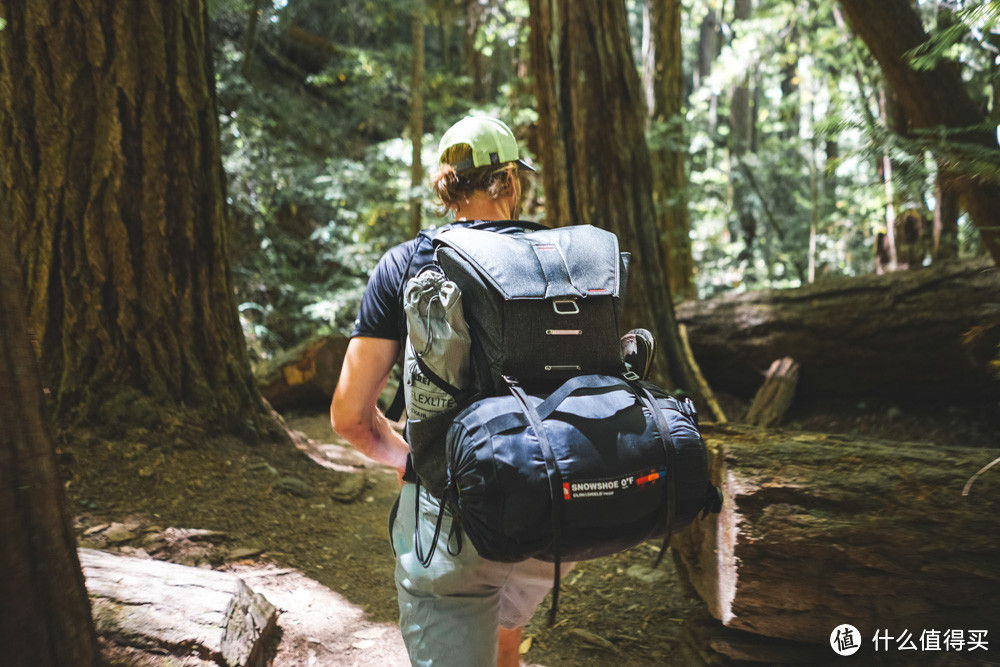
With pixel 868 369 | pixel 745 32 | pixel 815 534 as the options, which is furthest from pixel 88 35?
pixel 745 32

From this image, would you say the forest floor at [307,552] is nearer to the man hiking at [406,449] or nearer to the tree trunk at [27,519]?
the man hiking at [406,449]

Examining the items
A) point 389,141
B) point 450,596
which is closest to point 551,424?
point 450,596

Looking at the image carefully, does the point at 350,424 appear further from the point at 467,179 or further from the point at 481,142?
the point at 481,142

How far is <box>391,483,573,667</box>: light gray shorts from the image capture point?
1.68 meters

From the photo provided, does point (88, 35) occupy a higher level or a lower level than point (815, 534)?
higher

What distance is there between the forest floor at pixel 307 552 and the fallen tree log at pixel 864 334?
310 centimetres

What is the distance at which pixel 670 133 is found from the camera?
9.08m

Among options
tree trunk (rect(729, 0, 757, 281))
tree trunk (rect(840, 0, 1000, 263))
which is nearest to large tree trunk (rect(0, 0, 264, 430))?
tree trunk (rect(840, 0, 1000, 263))

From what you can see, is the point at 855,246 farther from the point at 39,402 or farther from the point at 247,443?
the point at 39,402

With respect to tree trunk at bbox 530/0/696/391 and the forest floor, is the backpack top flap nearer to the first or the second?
the forest floor

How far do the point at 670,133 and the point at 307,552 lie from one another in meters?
7.65

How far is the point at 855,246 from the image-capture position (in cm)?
1151

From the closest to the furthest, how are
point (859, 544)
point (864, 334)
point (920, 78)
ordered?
point (859, 544)
point (920, 78)
point (864, 334)

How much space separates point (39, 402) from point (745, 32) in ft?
31.9
